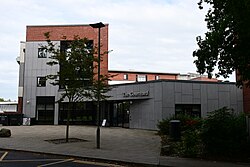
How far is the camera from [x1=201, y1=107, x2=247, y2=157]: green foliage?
12.4m

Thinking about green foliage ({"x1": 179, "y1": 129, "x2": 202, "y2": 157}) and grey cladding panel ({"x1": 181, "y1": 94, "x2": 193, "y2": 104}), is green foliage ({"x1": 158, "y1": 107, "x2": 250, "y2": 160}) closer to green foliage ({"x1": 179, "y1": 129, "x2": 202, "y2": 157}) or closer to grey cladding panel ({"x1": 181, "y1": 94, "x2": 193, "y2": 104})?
green foliage ({"x1": 179, "y1": 129, "x2": 202, "y2": 157})

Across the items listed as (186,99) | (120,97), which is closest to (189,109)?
(186,99)

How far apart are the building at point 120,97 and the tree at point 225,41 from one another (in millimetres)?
9131

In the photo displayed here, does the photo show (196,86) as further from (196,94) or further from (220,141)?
(220,141)

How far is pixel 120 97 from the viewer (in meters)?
30.8

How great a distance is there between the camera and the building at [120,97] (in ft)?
89.1

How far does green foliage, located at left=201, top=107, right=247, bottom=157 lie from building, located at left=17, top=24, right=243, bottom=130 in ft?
30.3

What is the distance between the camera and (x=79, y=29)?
40.0m

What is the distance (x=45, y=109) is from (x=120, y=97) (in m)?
12.7

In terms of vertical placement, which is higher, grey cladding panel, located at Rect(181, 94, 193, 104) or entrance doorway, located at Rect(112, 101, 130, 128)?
grey cladding panel, located at Rect(181, 94, 193, 104)

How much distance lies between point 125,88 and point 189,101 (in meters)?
6.22

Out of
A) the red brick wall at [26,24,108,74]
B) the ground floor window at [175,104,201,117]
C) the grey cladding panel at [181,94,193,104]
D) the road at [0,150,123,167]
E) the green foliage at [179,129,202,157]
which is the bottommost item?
the road at [0,150,123,167]

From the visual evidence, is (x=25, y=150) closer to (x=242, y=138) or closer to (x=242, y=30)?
(x=242, y=138)

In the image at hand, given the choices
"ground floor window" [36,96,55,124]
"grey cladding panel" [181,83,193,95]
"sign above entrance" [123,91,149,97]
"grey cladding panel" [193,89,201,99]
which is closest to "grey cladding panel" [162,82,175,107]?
"grey cladding panel" [181,83,193,95]
